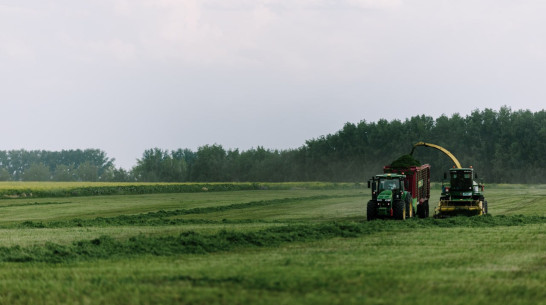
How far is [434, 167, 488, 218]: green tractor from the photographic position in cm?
3428

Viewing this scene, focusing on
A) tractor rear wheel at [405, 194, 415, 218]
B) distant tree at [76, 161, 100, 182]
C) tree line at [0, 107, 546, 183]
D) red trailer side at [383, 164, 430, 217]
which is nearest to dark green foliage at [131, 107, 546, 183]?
tree line at [0, 107, 546, 183]

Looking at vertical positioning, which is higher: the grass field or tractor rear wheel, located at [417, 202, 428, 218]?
tractor rear wheel, located at [417, 202, 428, 218]

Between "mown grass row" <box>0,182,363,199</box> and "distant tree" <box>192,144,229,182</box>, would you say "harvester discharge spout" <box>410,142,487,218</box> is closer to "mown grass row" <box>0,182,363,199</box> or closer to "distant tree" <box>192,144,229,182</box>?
"mown grass row" <box>0,182,363,199</box>

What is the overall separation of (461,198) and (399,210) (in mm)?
5929

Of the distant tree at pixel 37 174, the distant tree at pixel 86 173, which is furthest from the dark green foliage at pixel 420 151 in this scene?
the distant tree at pixel 37 174

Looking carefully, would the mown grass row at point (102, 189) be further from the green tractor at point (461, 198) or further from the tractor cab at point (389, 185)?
the green tractor at point (461, 198)

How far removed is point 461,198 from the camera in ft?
115

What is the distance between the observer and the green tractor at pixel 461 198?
3428 cm

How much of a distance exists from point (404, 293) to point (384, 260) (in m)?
4.50

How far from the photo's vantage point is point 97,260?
17.9 metres

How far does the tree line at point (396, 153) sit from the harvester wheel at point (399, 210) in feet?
264

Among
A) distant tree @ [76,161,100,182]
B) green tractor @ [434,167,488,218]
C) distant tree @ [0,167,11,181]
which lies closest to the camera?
green tractor @ [434,167,488,218]

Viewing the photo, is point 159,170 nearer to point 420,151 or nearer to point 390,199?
point 420,151

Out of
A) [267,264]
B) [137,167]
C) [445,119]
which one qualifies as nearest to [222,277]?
[267,264]
